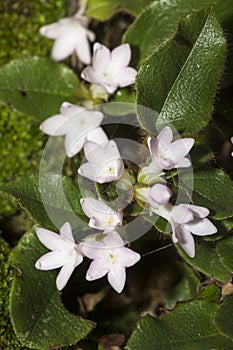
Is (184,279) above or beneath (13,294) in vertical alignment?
beneath

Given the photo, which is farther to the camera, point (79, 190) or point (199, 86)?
point (79, 190)

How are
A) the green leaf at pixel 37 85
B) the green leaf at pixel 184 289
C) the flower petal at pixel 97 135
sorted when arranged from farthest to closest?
the green leaf at pixel 37 85 < the green leaf at pixel 184 289 < the flower petal at pixel 97 135

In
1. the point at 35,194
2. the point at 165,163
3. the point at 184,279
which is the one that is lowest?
the point at 184,279

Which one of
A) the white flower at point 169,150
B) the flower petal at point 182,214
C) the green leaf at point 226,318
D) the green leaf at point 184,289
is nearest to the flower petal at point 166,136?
the white flower at point 169,150

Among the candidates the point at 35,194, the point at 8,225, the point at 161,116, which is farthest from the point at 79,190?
the point at 8,225

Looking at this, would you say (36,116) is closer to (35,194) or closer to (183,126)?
(35,194)

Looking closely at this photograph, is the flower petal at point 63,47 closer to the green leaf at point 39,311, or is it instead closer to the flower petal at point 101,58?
the flower petal at point 101,58

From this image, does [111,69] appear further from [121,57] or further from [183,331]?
[183,331]

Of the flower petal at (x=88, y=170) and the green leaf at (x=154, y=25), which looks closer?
the flower petal at (x=88, y=170)
